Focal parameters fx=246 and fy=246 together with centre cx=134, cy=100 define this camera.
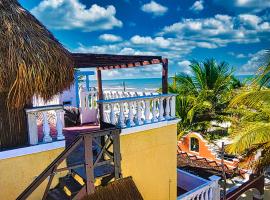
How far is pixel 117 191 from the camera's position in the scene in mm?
4770

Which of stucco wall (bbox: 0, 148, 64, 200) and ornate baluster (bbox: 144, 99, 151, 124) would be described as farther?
ornate baluster (bbox: 144, 99, 151, 124)

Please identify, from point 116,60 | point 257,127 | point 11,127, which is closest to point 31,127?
point 11,127

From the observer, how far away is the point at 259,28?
138 m

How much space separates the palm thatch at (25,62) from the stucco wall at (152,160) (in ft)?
7.44

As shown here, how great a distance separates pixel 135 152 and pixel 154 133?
737 mm

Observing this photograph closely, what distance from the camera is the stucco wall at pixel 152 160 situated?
5.88m

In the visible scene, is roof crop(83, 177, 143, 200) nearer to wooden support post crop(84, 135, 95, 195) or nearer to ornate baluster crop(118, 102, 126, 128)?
wooden support post crop(84, 135, 95, 195)

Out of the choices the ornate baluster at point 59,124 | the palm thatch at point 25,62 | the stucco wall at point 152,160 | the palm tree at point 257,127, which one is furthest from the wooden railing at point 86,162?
the palm tree at point 257,127

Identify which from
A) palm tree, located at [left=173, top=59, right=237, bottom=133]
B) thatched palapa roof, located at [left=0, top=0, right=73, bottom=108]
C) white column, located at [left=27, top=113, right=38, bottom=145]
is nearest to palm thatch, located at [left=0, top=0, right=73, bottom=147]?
thatched palapa roof, located at [left=0, top=0, right=73, bottom=108]

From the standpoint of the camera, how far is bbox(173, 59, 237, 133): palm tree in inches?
539

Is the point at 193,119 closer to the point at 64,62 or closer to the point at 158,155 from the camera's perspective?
the point at 158,155

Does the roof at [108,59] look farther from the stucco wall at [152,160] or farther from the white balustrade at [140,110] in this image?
the stucco wall at [152,160]

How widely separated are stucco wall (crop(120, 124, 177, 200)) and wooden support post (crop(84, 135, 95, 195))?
5.05ft

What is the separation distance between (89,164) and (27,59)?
1.97m
